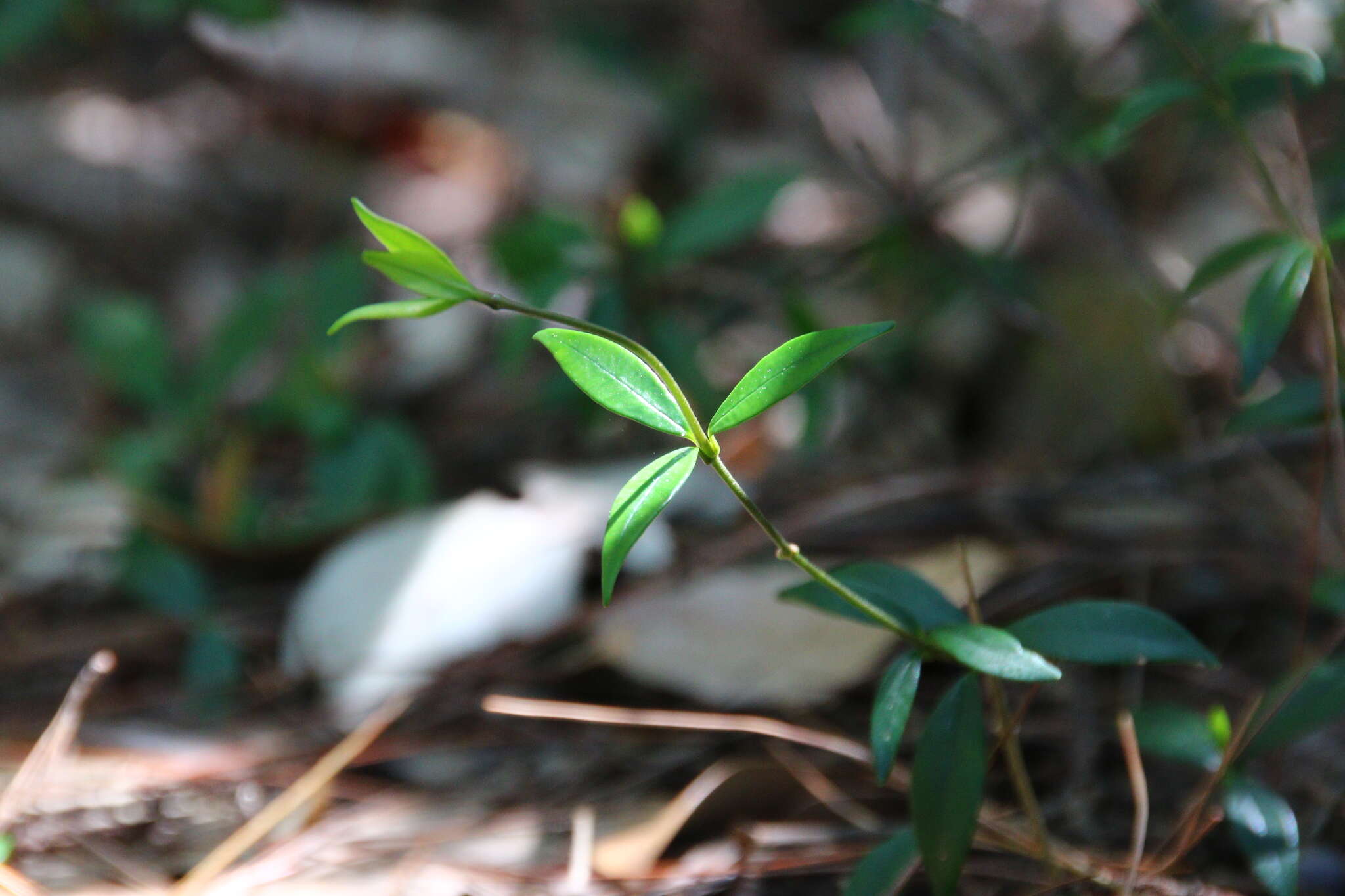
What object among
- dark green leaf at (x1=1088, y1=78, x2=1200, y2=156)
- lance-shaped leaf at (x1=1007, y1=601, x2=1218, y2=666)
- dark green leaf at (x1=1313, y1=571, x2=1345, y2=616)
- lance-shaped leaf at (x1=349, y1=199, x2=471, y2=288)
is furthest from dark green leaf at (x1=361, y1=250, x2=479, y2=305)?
dark green leaf at (x1=1313, y1=571, x2=1345, y2=616)

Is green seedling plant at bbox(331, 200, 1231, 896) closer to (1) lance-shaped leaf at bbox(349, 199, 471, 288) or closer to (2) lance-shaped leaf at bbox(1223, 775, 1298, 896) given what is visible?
(1) lance-shaped leaf at bbox(349, 199, 471, 288)

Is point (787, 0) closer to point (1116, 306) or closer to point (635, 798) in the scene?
point (1116, 306)

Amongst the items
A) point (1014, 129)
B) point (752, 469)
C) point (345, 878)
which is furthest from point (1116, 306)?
point (345, 878)

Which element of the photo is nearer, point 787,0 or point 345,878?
point 345,878

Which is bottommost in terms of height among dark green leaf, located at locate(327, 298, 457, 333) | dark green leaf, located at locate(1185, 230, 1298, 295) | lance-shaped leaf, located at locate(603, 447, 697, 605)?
lance-shaped leaf, located at locate(603, 447, 697, 605)

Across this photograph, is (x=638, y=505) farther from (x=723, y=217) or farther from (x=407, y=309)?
(x=723, y=217)

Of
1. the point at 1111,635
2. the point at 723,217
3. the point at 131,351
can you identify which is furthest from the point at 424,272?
the point at 131,351

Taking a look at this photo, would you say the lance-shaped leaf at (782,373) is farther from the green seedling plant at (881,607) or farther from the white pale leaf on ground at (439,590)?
the white pale leaf on ground at (439,590)

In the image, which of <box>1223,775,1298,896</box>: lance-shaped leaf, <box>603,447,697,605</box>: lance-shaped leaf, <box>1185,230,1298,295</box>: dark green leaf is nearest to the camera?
<box>603,447,697,605</box>: lance-shaped leaf
